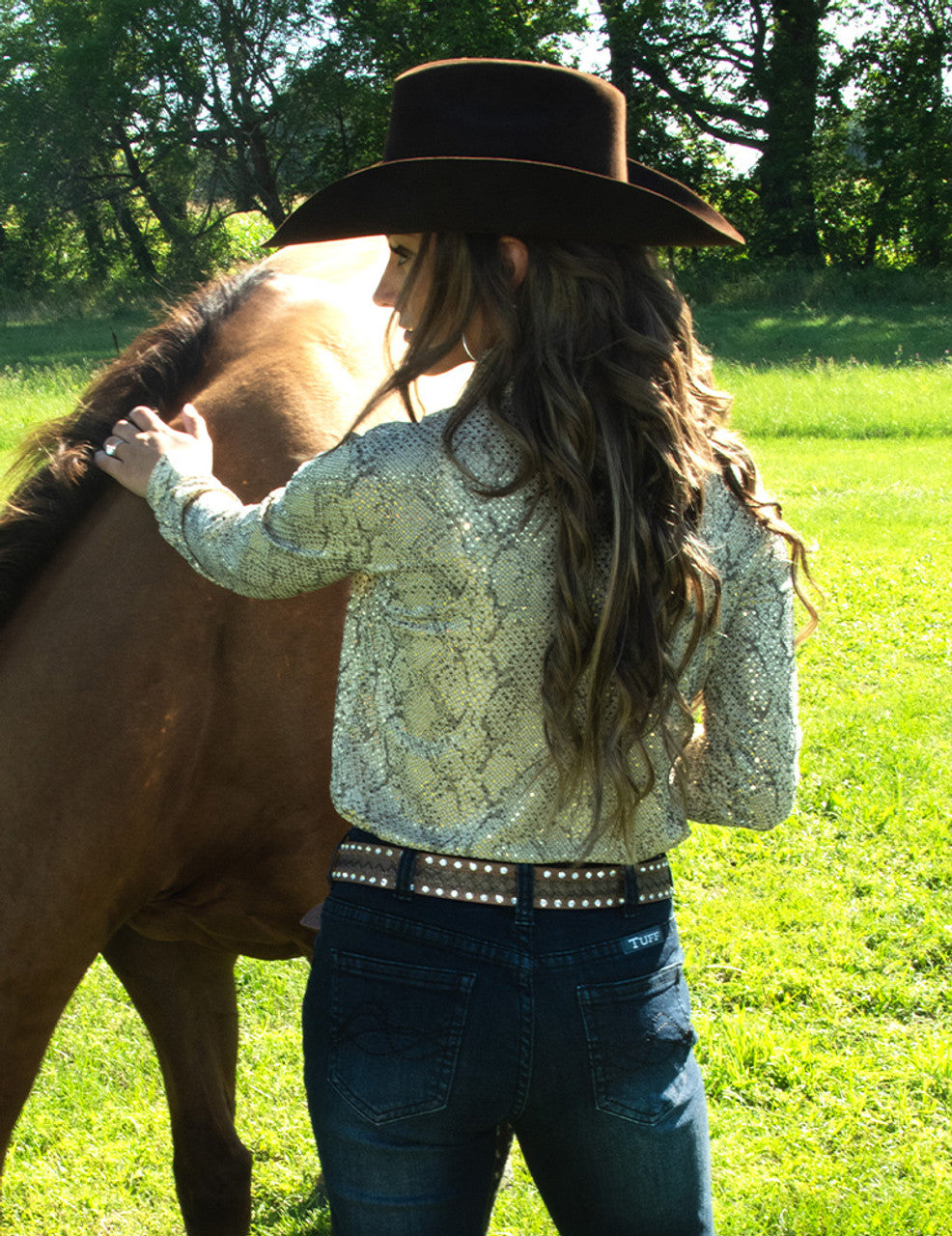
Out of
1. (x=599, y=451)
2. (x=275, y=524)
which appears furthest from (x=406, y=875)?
(x=599, y=451)

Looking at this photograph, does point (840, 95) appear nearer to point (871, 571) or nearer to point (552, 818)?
point (871, 571)

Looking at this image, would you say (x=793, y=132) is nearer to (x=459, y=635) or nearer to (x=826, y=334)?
(x=826, y=334)

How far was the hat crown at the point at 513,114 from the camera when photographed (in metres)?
1.34

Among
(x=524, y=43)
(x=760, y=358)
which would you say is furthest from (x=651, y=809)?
(x=524, y=43)

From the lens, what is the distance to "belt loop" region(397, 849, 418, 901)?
4.36ft

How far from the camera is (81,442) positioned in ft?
6.46

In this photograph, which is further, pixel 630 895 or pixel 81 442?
pixel 81 442

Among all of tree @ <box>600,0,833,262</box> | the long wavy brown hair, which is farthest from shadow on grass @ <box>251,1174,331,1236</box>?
tree @ <box>600,0,833,262</box>

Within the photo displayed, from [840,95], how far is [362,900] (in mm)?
33172

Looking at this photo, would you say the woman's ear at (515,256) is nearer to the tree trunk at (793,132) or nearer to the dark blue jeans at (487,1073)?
the dark blue jeans at (487,1073)

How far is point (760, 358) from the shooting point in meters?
19.4

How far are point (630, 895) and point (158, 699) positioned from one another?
Result: 85 cm

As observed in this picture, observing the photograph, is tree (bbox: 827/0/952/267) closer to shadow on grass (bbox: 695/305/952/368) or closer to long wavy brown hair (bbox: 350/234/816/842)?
shadow on grass (bbox: 695/305/952/368)

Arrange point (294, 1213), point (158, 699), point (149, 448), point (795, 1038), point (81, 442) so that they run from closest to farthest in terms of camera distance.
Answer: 1. point (149, 448)
2. point (158, 699)
3. point (81, 442)
4. point (294, 1213)
5. point (795, 1038)
